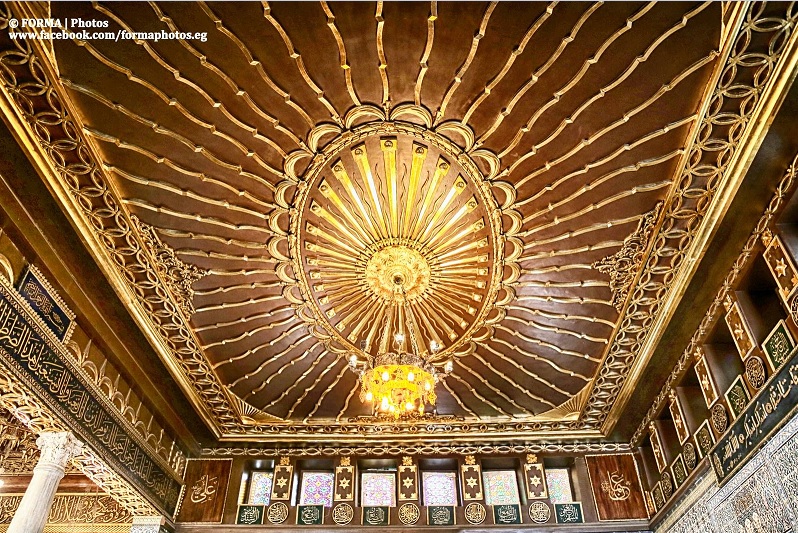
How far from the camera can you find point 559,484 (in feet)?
23.9

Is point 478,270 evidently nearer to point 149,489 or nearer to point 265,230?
point 265,230

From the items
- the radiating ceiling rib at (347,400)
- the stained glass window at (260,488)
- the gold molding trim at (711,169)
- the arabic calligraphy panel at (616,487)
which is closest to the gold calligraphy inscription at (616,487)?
the arabic calligraphy panel at (616,487)

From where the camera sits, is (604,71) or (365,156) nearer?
(604,71)

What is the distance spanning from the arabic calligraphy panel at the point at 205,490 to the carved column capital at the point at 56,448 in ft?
8.09

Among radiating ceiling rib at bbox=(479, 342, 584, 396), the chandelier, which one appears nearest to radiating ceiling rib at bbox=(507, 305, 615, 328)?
radiating ceiling rib at bbox=(479, 342, 584, 396)

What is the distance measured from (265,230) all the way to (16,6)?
2.27 meters

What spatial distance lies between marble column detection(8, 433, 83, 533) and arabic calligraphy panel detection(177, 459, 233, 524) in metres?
2.40

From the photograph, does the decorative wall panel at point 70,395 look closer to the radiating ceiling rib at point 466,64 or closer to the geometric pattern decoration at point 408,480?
the geometric pattern decoration at point 408,480

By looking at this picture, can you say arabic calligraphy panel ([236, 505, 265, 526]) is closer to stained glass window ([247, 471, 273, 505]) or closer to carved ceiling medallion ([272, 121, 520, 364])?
stained glass window ([247, 471, 273, 505])

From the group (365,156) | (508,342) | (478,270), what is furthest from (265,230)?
(508,342)

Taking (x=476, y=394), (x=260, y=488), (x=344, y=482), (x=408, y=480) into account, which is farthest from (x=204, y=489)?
(x=476, y=394)

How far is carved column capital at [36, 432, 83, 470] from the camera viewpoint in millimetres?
4816

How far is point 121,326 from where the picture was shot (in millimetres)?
5430

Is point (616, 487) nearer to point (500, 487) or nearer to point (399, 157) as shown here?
point (500, 487)
